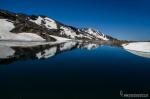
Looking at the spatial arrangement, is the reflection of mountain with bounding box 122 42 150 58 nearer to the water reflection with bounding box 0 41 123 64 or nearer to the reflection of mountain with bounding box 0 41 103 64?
the water reflection with bounding box 0 41 123 64

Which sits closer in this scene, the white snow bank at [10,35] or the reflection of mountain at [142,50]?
the reflection of mountain at [142,50]

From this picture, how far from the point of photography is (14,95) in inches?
446

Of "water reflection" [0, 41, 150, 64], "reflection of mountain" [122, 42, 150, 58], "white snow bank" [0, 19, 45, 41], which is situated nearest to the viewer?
"water reflection" [0, 41, 150, 64]

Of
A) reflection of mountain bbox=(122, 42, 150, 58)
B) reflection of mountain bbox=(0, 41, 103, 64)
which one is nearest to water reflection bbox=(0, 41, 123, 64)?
reflection of mountain bbox=(0, 41, 103, 64)

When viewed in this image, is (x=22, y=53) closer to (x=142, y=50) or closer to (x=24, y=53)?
(x=24, y=53)

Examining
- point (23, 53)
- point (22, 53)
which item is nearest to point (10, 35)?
point (23, 53)

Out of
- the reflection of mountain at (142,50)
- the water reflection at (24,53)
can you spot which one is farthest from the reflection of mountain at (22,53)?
the reflection of mountain at (142,50)

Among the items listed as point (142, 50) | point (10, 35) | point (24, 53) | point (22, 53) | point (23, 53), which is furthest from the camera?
point (10, 35)

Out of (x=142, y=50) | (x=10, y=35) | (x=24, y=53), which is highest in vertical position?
(x=10, y=35)

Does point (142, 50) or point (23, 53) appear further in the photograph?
point (142, 50)

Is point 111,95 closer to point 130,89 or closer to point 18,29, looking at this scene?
point 130,89

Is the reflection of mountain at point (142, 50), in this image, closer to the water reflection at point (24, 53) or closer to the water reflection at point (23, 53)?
the water reflection at point (24, 53)

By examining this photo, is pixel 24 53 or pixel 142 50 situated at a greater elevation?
pixel 24 53

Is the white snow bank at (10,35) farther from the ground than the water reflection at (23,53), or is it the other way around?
the white snow bank at (10,35)
